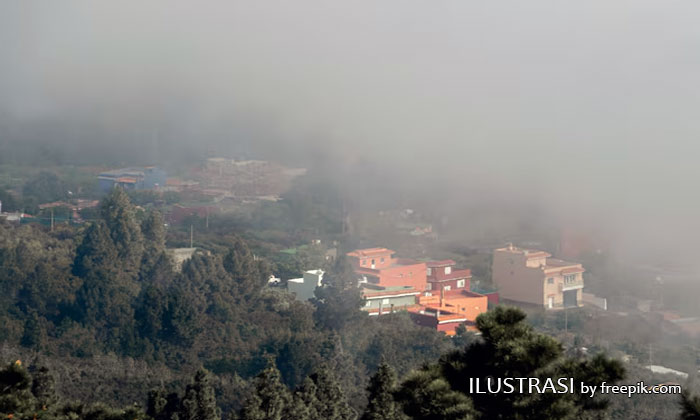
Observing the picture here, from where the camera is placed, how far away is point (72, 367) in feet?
72.7

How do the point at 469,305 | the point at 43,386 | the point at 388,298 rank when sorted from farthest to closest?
1. the point at 388,298
2. the point at 469,305
3. the point at 43,386

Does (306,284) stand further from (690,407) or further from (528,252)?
(690,407)

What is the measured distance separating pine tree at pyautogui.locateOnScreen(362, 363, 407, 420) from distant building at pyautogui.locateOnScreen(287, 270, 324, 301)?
59.3 ft

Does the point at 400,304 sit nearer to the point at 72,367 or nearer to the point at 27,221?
the point at 72,367

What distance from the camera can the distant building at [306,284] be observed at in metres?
29.9

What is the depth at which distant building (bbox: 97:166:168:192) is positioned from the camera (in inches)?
1645

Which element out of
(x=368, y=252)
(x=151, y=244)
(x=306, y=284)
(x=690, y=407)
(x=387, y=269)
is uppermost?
(x=690, y=407)

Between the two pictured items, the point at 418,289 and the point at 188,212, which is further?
the point at 188,212

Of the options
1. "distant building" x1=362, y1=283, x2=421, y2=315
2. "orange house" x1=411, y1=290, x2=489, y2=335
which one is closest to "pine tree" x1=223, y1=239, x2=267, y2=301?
"distant building" x1=362, y1=283, x2=421, y2=315

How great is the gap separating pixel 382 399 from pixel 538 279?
17.1 meters

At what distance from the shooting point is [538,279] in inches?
1085

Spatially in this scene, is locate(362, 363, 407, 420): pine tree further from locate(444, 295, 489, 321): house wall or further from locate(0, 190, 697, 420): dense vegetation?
locate(444, 295, 489, 321): house wall

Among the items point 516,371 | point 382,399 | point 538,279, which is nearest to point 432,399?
point 516,371

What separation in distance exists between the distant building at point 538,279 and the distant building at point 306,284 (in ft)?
17.6
